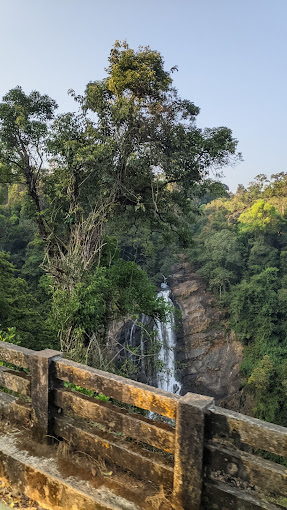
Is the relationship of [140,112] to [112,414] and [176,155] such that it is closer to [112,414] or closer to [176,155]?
[176,155]

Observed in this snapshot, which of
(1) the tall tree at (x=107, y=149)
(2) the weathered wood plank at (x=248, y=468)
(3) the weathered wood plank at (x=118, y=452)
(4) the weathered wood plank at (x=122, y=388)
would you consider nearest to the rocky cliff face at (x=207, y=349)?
(1) the tall tree at (x=107, y=149)

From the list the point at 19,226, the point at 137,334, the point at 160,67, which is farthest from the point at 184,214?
the point at 19,226

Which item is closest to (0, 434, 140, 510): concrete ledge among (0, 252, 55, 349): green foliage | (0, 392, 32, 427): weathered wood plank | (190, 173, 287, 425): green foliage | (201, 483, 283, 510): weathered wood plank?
(0, 392, 32, 427): weathered wood plank

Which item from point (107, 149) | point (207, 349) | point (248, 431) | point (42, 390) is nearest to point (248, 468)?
point (248, 431)

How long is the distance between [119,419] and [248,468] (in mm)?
927

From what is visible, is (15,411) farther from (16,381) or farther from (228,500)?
(228,500)

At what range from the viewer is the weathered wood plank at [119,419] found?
2.22 m

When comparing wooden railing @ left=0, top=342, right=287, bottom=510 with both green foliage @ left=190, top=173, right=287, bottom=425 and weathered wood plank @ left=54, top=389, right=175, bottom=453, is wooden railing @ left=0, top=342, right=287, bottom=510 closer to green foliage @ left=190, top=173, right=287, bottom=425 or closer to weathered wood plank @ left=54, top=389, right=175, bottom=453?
weathered wood plank @ left=54, top=389, right=175, bottom=453

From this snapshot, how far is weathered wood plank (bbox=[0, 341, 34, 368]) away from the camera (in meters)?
2.81

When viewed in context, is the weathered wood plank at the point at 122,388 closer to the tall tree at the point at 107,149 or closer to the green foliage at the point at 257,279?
the tall tree at the point at 107,149

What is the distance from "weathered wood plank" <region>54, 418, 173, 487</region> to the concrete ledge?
192mm

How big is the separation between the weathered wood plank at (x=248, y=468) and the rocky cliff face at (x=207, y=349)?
2041cm

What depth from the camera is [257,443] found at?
1864mm

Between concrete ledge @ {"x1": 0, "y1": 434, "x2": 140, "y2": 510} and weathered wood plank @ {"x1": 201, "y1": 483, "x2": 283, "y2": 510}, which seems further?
concrete ledge @ {"x1": 0, "y1": 434, "x2": 140, "y2": 510}
